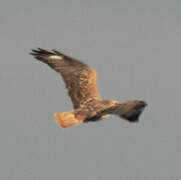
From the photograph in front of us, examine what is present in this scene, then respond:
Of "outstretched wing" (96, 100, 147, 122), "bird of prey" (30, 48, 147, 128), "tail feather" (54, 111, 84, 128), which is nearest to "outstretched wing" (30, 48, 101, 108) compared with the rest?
"bird of prey" (30, 48, 147, 128)

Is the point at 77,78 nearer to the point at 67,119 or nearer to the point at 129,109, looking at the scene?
the point at 67,119

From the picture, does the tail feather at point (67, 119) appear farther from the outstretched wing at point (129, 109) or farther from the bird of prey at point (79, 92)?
the outstretched wing at point (129, 109)

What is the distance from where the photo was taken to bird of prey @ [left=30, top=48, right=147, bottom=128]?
22.5 m

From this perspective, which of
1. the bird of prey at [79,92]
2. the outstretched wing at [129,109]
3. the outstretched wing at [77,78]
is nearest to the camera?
the outstretched wing at [129,109]

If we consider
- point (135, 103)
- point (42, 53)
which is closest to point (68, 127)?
point (135, 103)

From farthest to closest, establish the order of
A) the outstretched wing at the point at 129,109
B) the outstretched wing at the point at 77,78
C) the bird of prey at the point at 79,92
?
the outstretched wing at the point at 77,78 → the bird of prey at the point at 79,92 → the outstretched wing at the point at 129,109

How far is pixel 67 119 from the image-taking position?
22703mm

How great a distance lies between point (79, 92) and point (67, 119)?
6.55 ft

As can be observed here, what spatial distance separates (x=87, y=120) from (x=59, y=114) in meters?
0.78

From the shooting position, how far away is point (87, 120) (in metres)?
22.5

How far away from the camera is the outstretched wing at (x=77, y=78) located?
24422 mm

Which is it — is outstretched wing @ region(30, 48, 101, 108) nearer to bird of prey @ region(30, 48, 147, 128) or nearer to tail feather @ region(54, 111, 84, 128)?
bird of prey @ region(30, 48, 147, 128)

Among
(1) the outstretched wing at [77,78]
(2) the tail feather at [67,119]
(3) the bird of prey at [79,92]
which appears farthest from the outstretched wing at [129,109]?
(1) the outstretched wing at [77,78]

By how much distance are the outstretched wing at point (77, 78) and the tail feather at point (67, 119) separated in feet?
4.42
